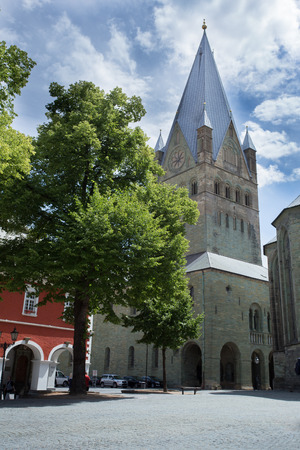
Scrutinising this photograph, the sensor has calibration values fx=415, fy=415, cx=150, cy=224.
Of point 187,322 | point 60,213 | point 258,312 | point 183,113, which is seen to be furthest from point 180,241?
point 183,113

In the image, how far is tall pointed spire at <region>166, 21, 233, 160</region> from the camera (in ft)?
182

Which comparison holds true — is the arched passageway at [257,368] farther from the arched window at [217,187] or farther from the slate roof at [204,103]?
the slate roof at [204,103]

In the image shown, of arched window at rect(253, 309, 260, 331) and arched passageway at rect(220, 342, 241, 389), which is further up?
arched window at rect(253, 309, 260, 331)

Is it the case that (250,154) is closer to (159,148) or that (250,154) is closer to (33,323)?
(159,148)

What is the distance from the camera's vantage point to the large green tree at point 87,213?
15461 millimetres

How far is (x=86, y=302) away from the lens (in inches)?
702

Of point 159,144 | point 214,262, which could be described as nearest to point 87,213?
point 214,262

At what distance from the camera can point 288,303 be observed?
30.1 m

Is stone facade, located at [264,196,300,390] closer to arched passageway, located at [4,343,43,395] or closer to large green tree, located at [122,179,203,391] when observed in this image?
large green tree, located at [122,179,203,391]

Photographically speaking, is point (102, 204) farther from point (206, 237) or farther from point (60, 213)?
point (206, 237)

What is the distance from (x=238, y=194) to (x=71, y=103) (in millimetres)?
37592

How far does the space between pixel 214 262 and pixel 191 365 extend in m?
10.4

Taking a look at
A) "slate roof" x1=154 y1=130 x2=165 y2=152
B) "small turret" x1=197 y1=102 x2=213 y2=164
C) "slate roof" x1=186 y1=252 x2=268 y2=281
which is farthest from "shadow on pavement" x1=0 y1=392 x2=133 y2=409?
"slate roof" x1=154 y1=130 x2=165 y2=152

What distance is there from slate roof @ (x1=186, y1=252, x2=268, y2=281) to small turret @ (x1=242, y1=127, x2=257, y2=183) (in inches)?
595
